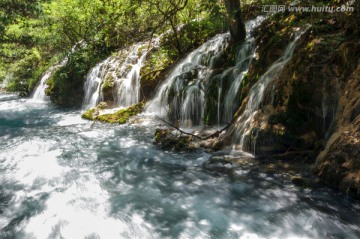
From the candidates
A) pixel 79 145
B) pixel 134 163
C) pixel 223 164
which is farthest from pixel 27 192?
pixel 223 164

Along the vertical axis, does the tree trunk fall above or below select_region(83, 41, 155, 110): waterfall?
above

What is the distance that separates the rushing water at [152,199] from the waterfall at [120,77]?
17.2ft

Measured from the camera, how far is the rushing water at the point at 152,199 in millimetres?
4707

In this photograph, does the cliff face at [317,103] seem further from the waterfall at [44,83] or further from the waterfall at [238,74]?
the waterfall at [44,83]

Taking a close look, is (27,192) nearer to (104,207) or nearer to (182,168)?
(104,207)

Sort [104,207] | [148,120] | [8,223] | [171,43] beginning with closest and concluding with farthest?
1. [8,223]
2. [104,207]
3. [148,120]
4. [171,43]

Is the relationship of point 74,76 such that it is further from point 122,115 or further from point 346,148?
point 346,148

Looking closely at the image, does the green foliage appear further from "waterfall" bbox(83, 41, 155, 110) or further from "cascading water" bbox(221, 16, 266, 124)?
"cascading water" bbox(221, 16, 266, 124)

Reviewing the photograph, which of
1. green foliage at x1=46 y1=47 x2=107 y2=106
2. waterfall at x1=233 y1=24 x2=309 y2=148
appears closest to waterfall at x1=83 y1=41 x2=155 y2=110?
green foliage at x1=46 y1=47 x2=107 y2=106

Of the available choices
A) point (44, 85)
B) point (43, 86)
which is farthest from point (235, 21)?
point (43, 86)

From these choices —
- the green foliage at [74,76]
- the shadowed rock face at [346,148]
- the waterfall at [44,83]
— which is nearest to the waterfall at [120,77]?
the green foliage at [74,76]

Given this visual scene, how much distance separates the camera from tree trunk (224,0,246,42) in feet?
31.4

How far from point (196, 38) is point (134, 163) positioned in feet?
25.0

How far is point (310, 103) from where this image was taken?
260 inches
